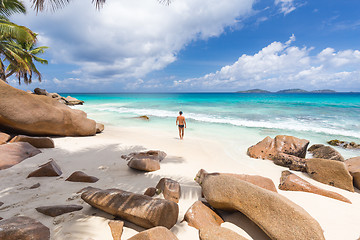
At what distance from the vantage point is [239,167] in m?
5.08

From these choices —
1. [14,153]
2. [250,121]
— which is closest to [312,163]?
[14,153]

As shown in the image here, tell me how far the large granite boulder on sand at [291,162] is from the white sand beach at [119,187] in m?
0.27

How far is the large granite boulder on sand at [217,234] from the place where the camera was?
1.92 metres

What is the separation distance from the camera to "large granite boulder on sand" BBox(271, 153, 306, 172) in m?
4.89

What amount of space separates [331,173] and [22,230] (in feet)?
19.5

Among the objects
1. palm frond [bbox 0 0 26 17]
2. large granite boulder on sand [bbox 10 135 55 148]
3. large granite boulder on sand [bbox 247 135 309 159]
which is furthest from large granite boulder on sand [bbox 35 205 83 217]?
palm frond [bbox 0 0 26 17]

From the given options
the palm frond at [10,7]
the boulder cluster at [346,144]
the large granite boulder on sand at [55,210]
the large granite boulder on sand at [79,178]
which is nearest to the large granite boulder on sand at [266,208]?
the large granite boulder on sand at [55,210]

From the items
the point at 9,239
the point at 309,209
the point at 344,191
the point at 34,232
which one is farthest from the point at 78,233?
the point at 344,191

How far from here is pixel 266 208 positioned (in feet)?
6.81

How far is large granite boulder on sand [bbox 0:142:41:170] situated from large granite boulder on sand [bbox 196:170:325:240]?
180 inches

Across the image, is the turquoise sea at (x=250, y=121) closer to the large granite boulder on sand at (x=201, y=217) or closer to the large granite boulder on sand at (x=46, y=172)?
the large granite boulder on sand at (x=201, y=217)

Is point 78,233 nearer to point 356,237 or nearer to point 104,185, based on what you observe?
point 104,185

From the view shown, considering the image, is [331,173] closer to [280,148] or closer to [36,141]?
[280,148]

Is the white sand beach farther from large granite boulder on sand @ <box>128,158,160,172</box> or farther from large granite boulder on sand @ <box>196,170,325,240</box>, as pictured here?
large granite boulder on sand @ <box>196,170,325,240</box>
